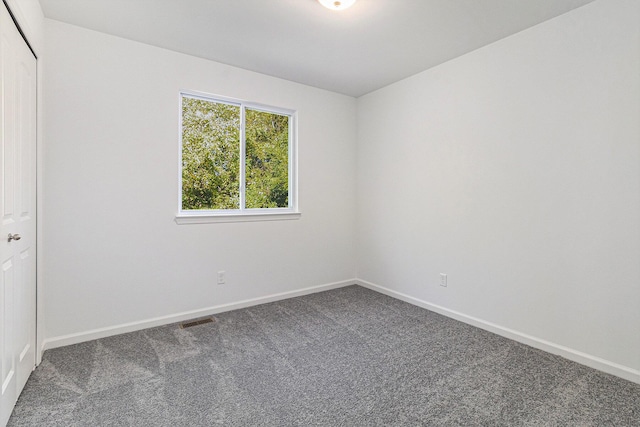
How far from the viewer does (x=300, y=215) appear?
3.84m

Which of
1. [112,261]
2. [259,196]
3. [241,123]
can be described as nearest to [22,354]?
[112,261]

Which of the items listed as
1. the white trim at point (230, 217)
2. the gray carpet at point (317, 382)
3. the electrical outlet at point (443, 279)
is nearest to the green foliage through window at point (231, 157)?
the white trim at point (230, 217)

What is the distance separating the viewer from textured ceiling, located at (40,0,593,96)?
226 centimetres

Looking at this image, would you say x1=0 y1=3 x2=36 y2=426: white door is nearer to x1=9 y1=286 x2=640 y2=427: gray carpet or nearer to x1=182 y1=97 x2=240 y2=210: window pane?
x1=9 y1=286 x2=640 y2=427: gray carpet

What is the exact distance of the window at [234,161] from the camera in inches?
125

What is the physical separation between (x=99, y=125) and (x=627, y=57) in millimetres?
3839

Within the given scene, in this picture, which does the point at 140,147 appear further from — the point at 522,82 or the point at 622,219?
the point at 622,219

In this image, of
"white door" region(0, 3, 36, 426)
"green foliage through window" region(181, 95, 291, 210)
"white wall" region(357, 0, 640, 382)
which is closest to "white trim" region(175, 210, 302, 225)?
"green foliage through window" region(181, 95, 291, 210)

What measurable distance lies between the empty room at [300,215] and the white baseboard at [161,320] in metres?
0.02

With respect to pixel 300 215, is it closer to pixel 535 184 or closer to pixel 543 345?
pixel 535 184

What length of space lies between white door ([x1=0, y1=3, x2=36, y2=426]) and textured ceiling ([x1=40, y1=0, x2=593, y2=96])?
0.73 metres

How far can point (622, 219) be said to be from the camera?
2113 mm

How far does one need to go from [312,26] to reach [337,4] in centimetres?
40

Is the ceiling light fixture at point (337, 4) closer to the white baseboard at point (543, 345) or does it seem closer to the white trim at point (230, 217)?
the white trim at point (230, 217)
